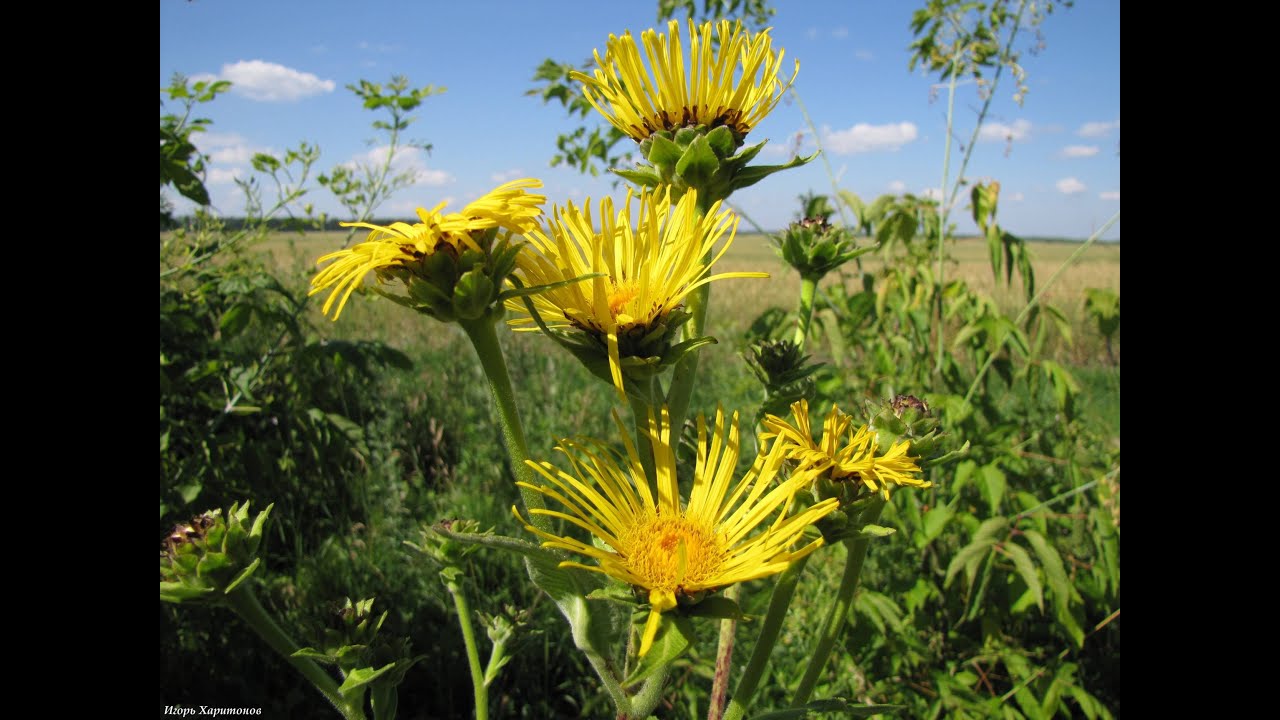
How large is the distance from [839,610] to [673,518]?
31cm

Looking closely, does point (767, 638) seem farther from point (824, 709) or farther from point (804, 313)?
point (804, 313)

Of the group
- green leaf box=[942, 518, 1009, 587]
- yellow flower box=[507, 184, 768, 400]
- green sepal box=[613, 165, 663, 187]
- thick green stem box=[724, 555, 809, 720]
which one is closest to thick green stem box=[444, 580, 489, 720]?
thick green stem box=[724, 555, 809, 720]

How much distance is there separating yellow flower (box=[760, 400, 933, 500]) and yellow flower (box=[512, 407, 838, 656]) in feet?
0.18

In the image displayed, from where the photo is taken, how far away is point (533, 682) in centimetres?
254

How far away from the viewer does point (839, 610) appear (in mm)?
1010

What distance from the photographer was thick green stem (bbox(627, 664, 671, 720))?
83 centimetres

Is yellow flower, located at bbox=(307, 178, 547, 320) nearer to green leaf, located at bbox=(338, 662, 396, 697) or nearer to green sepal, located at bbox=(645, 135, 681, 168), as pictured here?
green sepal, located at bbox=(645, 135, 681, 168)

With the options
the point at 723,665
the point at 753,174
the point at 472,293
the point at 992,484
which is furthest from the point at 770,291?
the point at 472,293

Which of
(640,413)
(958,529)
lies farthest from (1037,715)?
(640,413)

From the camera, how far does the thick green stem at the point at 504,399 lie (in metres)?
0.84

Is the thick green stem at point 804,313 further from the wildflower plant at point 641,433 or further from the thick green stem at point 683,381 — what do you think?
the thick green stem at point 683,381

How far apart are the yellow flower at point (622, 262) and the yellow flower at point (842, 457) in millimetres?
227

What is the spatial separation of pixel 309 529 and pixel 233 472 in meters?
0.44

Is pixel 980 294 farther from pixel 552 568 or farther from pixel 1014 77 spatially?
pixel 552 568
